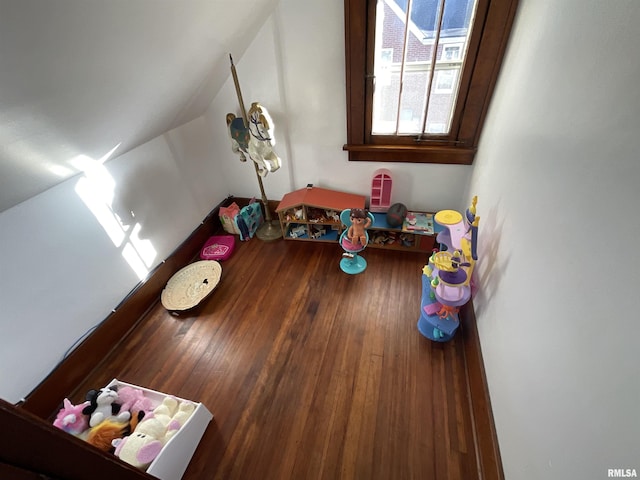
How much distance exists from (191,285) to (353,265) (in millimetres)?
1121

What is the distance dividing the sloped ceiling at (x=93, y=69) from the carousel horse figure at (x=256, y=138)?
331 millimetres

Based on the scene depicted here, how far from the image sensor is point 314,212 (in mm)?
2207

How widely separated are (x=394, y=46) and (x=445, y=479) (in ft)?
6.67

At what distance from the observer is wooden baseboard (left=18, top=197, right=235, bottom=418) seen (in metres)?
1.31

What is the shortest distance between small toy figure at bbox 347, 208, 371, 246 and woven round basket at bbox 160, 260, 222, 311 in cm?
95

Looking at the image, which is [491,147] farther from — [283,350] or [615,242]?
[283,350]

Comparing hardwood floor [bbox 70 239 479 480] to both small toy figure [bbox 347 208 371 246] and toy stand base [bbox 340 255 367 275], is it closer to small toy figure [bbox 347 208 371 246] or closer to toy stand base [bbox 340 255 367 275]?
toy stand base [bbox 340 255 367 275]

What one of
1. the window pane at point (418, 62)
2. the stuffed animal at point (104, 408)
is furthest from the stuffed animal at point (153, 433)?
the window pane at point (418, 62)

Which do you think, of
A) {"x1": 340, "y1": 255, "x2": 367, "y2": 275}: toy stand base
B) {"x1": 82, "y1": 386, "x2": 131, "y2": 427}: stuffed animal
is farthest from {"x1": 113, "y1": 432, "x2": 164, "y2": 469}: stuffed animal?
{"x1": 340, "y1": 255, "x2": 367, "y2": 275}: toy stand base

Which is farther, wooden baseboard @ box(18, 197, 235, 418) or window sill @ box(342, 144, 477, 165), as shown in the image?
window sill @ box(342, 144, 477, 165)

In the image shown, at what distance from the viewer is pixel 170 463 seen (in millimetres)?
1062

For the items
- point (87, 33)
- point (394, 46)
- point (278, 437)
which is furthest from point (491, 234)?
point (87, 33)

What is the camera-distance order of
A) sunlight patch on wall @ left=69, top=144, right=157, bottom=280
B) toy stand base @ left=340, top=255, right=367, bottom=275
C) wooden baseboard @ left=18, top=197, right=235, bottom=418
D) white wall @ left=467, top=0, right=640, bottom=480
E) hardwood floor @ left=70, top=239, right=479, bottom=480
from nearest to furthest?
1. white wall @ left=467, top=0, right=640, bottom=480
2. hardwood floor @ left=70, top=239, right=479, bottom=480
3. wooden baseboard @ left=18, top=197, right=235, bottom=418
4. sunlight patch on wall @ left=69, top=144, right=157, bottom=280
5. toy stand base @ left=340, top=255, right=367, bottom=275

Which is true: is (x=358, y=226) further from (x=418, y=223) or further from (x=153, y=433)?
(x=153, y=433)
